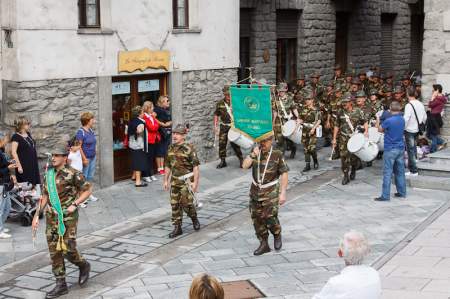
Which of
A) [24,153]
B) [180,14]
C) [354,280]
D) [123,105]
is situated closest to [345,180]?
[123,105]

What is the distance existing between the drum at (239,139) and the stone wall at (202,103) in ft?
3.70

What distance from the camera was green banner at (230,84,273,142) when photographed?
11.4m

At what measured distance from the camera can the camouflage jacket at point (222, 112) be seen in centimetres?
1619

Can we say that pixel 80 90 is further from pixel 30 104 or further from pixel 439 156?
pixel 439 156

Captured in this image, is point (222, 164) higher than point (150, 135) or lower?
lower

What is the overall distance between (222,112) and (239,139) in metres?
1.00

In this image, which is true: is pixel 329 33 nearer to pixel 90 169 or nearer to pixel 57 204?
pixel 90 169

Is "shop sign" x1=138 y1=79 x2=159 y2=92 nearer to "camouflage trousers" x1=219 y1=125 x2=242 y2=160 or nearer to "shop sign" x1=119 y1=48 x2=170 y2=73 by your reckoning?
"shop sign" x1=119 y1=48 x2=170 y2=73

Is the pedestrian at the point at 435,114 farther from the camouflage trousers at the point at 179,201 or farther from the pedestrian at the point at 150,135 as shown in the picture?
the camouflage trousers at the point at 179,201

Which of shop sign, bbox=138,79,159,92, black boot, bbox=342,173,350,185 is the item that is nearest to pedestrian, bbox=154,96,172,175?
shop sign, bbox=138,79,159,92

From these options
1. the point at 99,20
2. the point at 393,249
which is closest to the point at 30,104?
the point at 99,20

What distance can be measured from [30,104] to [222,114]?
4854mm

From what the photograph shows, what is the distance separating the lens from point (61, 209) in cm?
836

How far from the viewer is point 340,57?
24.4m
